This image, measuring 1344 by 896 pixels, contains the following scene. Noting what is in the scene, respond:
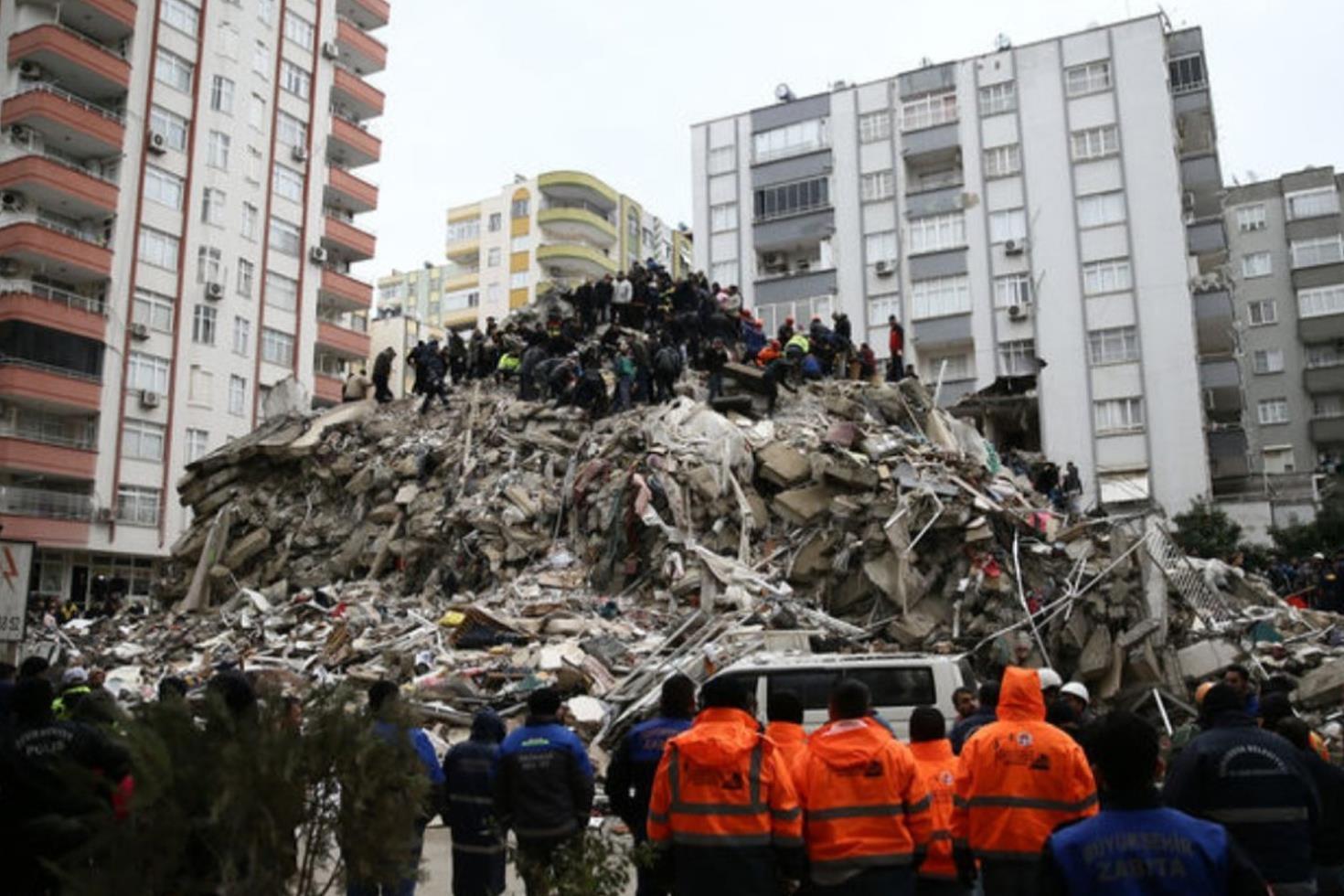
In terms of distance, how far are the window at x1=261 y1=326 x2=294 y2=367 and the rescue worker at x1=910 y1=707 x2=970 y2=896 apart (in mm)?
41169

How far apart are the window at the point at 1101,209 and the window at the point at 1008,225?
208 cm

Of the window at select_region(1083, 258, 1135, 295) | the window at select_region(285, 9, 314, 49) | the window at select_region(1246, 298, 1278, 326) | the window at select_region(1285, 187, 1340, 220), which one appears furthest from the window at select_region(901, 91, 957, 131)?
the window at select_region(285, 9, 314, 49)

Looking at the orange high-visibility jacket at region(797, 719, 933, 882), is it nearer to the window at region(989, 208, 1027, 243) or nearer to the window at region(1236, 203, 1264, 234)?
the window at region(989, 208, 1027, 243)

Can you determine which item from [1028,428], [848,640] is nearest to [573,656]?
[848,640]

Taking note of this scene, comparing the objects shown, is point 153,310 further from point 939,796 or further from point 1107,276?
point 939,796

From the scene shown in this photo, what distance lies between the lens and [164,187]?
39.3 m

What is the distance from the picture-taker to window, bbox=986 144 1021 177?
41.4 m

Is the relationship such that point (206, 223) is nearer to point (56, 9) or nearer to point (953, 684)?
point (56, 9)

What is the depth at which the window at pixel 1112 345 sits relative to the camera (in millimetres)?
38188

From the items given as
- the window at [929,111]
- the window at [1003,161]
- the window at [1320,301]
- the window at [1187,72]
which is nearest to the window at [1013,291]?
the window at [1003,161]

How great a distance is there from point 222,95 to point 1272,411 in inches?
1935

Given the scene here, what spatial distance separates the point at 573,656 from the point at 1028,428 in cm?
2902

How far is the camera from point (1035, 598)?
15.0 m

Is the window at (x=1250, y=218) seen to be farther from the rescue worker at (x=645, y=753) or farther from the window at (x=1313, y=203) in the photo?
the rescue worker at (x=645, y=753)
